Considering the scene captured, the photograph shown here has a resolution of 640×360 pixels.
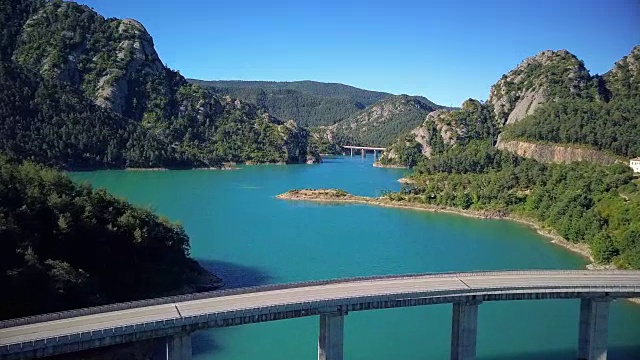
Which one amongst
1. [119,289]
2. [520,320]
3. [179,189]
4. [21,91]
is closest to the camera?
[119,289]

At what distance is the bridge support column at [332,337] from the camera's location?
922 inches

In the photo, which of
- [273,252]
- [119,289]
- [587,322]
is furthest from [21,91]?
[587,322]

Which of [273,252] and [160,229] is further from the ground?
[160,229]

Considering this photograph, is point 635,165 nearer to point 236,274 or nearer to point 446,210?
point 446,210

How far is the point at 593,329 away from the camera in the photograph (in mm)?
25875

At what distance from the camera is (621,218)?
47.1 meters

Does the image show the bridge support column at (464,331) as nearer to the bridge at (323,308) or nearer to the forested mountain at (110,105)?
the bridge at (323,308)

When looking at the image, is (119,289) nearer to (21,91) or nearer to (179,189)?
(179,189)

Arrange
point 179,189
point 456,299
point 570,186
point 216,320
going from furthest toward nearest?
point 179,189
point 570,186
point 456,299
point 216,320

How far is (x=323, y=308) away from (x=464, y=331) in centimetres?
663

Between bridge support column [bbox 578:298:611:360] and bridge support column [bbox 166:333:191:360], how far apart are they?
17.9 m

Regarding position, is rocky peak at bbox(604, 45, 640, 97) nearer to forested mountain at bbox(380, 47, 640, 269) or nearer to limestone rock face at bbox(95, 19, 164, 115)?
forested mountain at bbox(380, 47, 640, 269)

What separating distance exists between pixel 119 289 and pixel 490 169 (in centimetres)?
6946

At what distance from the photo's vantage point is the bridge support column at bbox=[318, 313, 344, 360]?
23.4 m
